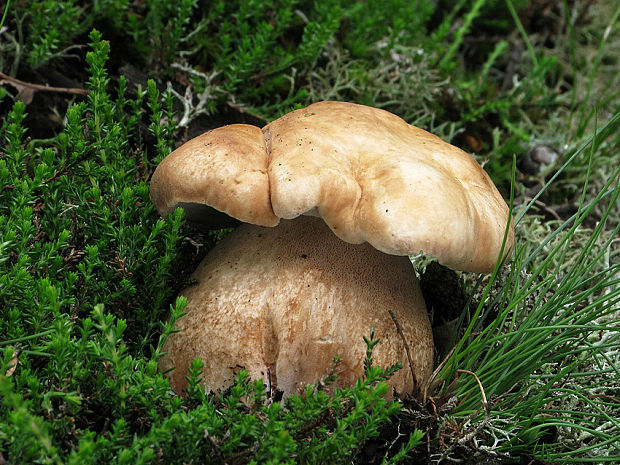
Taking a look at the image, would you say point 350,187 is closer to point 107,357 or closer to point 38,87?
point 107,357

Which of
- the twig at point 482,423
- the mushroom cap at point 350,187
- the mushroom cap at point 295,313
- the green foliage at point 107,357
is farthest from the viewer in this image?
the mushroom cap at point 295,313

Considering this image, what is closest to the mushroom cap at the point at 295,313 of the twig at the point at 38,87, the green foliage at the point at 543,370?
the green foliage at the point at 543,370

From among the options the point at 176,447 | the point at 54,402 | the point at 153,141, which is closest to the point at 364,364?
the point at 176,447

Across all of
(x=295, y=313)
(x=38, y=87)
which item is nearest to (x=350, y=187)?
(x=295, y=313)

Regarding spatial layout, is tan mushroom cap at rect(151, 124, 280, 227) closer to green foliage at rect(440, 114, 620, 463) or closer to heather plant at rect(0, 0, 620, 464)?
heather plant at rect(0, 0, 620, 464)

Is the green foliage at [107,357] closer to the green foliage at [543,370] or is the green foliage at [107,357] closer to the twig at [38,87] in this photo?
the green foliage at [543,370]

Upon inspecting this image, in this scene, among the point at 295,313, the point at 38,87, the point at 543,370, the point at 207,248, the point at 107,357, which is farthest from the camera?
the point at 38,87

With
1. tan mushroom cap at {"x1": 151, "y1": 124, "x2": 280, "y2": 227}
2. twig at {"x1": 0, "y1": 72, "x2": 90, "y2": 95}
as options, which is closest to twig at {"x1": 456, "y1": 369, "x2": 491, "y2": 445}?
tan mushroom cap at {"x1": 151, "y1": 124, "x2": 280, "y2": 227}
